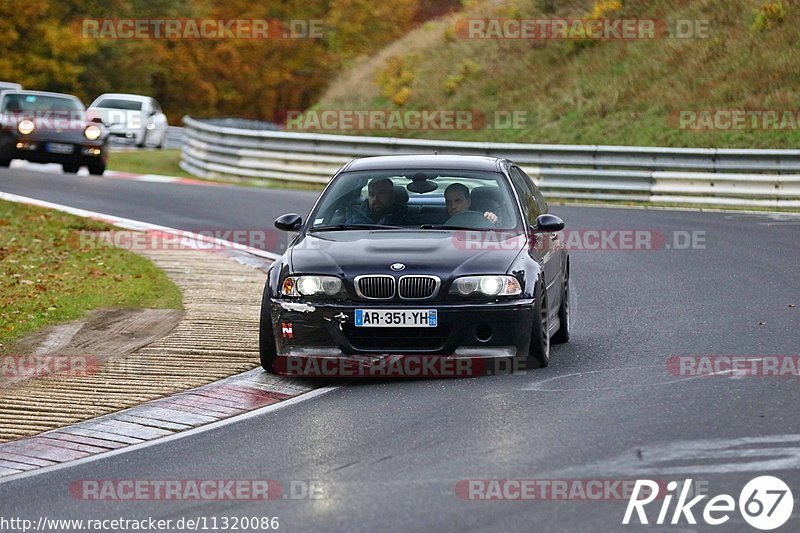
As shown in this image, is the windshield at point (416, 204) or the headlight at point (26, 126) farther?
the headlight at point (26, 126)

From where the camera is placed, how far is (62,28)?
209 ft

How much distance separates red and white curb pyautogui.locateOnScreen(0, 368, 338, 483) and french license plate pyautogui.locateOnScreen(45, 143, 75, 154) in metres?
19.4

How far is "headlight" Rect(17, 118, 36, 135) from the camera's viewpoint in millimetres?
28188

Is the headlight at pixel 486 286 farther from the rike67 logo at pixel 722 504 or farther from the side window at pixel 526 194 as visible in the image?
the rike67 logo at pixel 722 504

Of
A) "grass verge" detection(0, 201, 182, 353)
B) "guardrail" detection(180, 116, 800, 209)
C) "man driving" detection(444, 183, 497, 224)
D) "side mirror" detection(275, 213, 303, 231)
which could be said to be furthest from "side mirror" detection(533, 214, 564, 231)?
"guardrail" detection(180, 116, 800, 209)

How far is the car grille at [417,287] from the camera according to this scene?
376 inches

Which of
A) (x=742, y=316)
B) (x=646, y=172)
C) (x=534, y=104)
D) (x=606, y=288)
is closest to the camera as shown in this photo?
(x=742, y=316)

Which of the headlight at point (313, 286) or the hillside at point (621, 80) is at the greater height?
the hillside at point (621, 80)

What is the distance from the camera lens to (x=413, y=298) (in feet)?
31.4

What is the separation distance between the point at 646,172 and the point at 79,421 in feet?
59.2

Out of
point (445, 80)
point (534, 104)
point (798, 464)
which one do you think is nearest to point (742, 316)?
point (798, 464)

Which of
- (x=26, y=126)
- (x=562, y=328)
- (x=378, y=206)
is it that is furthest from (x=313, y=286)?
(x=26, y=126)

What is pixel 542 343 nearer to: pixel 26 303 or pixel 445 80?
pixel 26 303

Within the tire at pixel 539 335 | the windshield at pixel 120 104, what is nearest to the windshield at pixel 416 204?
the tire at pixel 539 335
